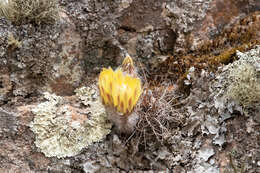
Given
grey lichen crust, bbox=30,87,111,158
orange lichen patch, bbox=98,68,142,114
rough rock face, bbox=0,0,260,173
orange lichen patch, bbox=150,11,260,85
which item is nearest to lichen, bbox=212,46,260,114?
rough rock face, bbox=0,0,260,173

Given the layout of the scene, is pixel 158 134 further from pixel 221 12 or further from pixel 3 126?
pixel 221 12

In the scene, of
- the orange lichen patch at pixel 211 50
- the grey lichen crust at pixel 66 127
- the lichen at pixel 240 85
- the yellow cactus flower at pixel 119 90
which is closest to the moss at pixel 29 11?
the grey lichen crust at pixel 66 127

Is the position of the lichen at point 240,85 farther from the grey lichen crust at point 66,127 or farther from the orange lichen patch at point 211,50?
the grey lichen crust at point 66,127

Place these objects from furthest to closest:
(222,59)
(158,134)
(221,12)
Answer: (221,12) → (222,59) → (158,134)

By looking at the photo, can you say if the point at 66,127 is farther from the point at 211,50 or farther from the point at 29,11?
the point at 211,50

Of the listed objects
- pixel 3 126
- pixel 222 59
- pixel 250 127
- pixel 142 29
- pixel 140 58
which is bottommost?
pixel 250 127

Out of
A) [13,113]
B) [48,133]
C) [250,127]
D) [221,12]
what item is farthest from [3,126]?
[221,12]
